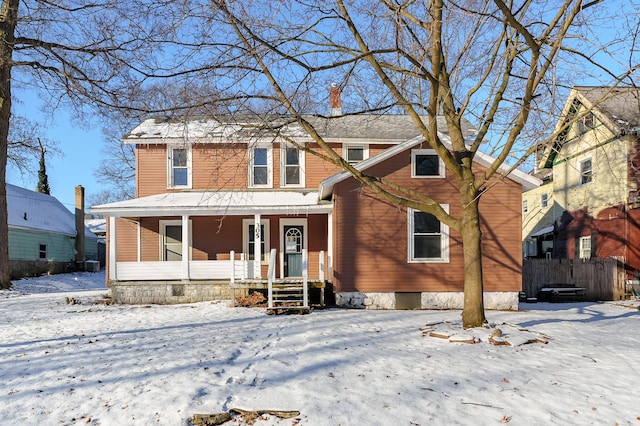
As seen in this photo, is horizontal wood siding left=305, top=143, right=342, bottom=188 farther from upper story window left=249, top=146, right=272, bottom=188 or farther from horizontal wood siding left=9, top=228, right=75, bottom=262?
horizontal wood siding left=9, top=228, right=75, bottom=262

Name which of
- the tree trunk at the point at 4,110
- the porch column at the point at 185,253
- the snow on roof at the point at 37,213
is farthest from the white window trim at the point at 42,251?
the porch column at the point at 185,253

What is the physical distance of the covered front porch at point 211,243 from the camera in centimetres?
1338

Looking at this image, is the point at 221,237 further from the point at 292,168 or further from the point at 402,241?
the point at 402,241

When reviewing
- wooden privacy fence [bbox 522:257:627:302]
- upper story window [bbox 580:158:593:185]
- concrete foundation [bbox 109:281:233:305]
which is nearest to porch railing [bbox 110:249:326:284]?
concrete foundation [bbox 109:281:233:305]

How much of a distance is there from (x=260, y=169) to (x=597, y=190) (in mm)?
13874

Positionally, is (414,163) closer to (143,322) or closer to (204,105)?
(204,105)

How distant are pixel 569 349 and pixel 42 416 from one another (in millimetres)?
7328

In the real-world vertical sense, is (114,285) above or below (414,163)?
below

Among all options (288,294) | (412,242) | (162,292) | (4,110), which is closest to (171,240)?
(162,292)

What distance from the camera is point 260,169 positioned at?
15.9 m

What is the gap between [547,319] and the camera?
1005 centimetres

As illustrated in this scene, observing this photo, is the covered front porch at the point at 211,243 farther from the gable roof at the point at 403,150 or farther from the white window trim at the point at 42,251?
the white window trim at the point at 42,251

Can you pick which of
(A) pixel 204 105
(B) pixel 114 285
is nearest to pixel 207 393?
(A) pixel 204 105

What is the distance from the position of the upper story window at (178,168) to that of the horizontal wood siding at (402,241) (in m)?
6.58
